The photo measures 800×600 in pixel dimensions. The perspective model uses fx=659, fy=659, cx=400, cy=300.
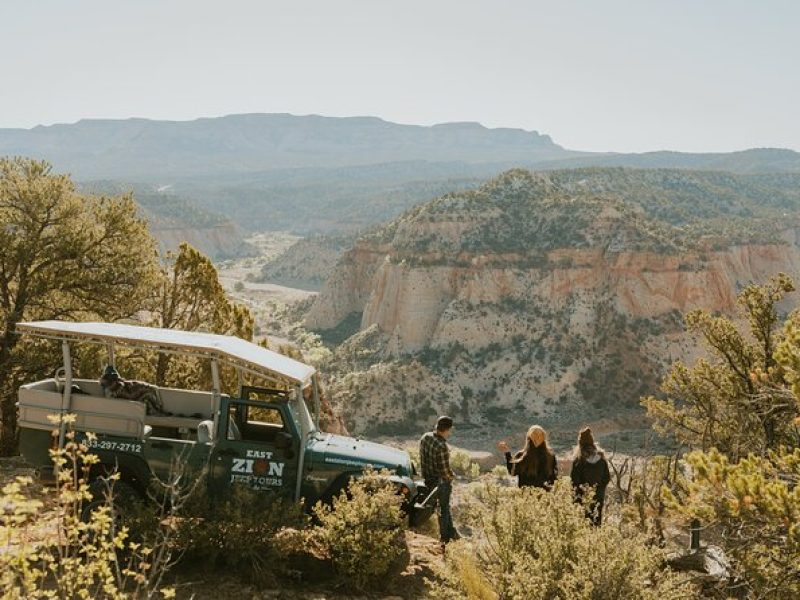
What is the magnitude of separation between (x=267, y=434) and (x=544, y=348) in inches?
1863

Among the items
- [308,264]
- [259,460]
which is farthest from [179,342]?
[308,264]

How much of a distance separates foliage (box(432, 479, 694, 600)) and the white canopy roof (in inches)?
126

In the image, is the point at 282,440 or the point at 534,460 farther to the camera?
the point at 534,460

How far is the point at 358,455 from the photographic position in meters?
9.18

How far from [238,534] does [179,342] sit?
2.69m

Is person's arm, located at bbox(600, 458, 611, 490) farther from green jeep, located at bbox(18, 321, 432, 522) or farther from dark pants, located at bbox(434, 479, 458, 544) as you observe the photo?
green jeep, located at bbox(18, 321, 432, 522)

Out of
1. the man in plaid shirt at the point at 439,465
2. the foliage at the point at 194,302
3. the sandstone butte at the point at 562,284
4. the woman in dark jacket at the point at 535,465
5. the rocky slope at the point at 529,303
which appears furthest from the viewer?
the sandstone butte at the point at 562,284

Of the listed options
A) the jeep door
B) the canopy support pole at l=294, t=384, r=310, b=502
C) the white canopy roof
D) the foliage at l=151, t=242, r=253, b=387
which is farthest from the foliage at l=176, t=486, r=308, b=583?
the foliage at l=151, t=242, r=253, b=387

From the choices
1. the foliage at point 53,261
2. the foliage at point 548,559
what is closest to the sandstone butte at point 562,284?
the foliage at point 53,261

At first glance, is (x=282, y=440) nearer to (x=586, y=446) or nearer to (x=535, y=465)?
(x=535, y=465)

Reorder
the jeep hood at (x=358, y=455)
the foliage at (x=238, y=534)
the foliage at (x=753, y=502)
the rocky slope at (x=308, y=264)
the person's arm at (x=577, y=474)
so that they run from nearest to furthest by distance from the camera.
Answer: the foliage at (x=753, y=502)
the foliage at (x=238, y=534)
the jeep hood at (x=358, y=455)
the person's arm at (x=577, y=474)
the rocky slope at (x=308, y=264)

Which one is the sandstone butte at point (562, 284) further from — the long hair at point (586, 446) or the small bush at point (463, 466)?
the long hair at point (586, 446)

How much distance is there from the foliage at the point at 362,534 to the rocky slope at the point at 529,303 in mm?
42234

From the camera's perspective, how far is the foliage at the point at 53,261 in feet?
52.7
